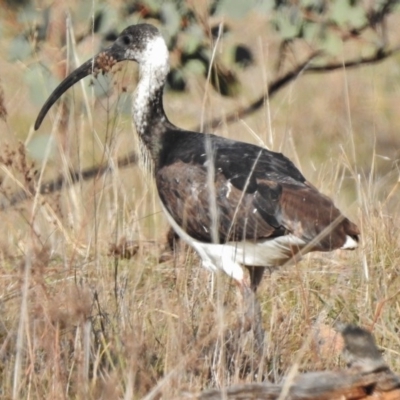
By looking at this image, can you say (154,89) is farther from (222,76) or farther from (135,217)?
(222,76)

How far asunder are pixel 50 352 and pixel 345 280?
1.98 meters

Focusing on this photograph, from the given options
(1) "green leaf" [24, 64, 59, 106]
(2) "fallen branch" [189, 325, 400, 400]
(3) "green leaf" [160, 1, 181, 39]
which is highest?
(3) "green leaf" [160, 1, 181, 39]

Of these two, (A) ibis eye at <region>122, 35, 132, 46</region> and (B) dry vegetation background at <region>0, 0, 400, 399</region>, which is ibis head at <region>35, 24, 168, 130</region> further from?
(B) dry vegetation background at <region>0, 0, 400, 399</region>

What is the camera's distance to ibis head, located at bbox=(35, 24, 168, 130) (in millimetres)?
6352

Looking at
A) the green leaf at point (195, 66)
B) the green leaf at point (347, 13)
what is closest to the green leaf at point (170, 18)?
the green leaf at point (195, 66)

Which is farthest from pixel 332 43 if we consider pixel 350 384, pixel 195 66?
pixel 350 384

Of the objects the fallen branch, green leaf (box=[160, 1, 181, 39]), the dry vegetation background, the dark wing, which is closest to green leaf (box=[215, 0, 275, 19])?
green leaf (box=[160, 1, 181, 39])

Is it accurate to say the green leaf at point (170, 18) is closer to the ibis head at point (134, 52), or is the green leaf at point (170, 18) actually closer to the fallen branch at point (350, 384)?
the ibis head at point (134, 52)

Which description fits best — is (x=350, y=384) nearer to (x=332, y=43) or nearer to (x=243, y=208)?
(x=243, y=208)

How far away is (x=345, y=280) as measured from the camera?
550 centimetres

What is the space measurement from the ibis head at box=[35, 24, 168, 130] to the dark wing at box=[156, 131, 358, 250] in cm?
74

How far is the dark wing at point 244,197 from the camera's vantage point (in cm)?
523

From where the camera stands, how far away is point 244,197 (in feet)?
17.6

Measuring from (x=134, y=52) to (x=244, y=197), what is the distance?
137 cm
